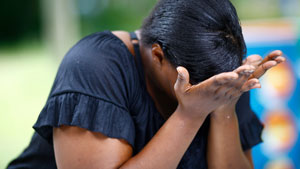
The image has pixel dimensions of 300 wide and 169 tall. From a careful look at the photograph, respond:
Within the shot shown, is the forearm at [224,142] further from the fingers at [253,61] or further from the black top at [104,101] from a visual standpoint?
the fingers at [253,61]

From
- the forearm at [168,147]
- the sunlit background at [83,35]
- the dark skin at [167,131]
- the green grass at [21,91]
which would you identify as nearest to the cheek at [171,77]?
the dark skin at [167,131]

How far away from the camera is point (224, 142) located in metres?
1.17

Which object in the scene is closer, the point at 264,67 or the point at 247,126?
the point at 264,67

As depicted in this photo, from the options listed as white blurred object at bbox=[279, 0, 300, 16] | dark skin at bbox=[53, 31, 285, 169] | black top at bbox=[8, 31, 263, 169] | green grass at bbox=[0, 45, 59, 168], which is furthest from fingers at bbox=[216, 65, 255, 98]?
white blurred object at bbox=[279, 0, 300, 16]

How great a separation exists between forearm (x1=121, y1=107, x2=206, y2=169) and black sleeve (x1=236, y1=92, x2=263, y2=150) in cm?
29

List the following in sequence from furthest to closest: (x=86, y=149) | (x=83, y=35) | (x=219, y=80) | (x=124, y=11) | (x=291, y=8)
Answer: (x=83, y=35) → (x=124, y=11) → (x=291, y=8) → (x=86, y=149) → (x=219, y=80)

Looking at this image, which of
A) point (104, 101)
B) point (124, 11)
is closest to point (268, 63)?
point (104, 101)

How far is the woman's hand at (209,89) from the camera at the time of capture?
2.84ft

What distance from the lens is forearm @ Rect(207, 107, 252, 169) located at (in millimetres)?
1148

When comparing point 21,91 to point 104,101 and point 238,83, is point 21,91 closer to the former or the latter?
point 104,101

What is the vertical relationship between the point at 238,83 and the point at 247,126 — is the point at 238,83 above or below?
above

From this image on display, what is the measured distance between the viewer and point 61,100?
0.98 metres

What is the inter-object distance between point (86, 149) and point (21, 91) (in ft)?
10.4

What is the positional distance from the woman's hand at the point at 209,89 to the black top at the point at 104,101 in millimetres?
168
